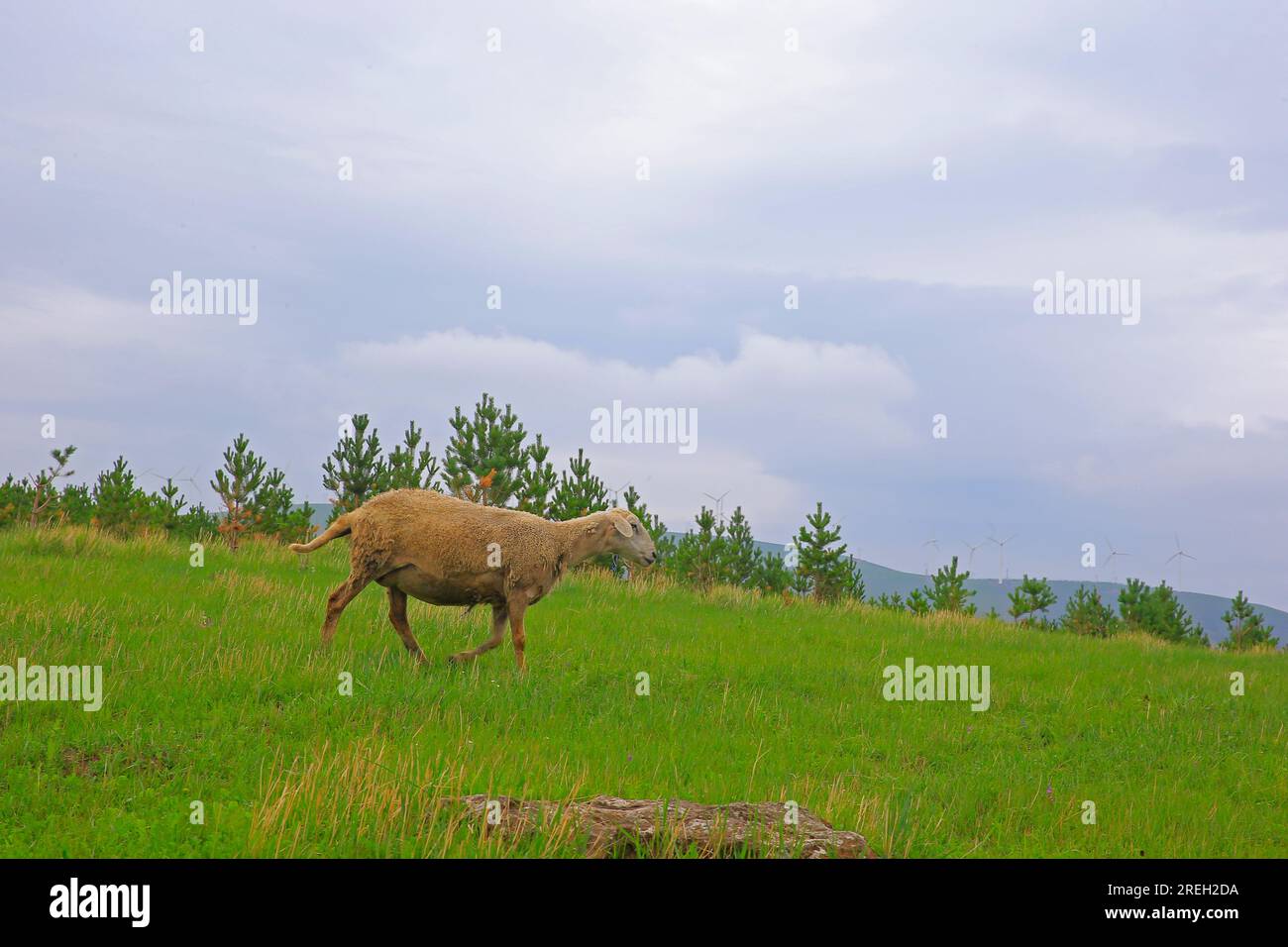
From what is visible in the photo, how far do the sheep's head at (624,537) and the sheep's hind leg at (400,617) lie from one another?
2734 mm

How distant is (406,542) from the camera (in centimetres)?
1234

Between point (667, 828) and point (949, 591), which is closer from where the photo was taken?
point (667, 828)

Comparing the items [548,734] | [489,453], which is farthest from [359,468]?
[548,734]

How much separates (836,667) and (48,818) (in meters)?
10.8

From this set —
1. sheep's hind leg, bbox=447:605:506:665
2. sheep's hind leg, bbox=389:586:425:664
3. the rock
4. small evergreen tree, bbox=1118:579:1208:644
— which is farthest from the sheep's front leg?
small evergreen tree, bbox=1118:579:1208:644

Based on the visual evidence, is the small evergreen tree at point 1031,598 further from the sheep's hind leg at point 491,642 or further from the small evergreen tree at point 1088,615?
the sheep's hind leg at point 491,642

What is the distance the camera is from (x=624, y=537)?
1340cm

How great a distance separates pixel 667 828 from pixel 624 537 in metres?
7.34

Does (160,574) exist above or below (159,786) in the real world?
above

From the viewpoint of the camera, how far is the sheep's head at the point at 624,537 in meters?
13.4

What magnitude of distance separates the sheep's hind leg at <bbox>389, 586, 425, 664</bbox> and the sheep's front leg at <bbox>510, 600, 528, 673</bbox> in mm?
1220

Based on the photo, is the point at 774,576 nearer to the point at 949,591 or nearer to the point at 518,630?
the point at 949,591
